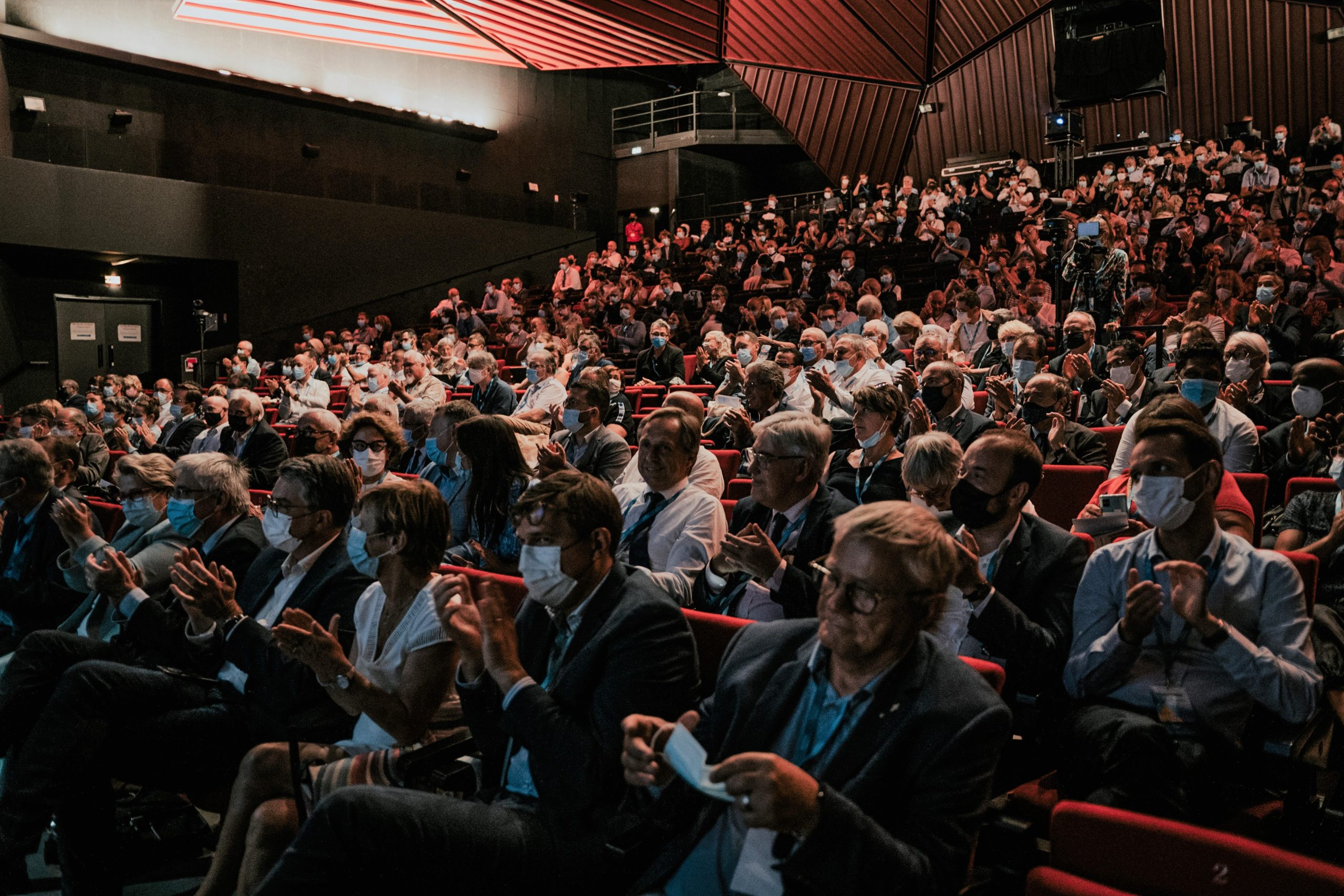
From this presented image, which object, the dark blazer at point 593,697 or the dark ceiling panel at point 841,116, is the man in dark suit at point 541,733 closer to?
the dark blazer at point 593,697

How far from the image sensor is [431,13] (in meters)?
14.7

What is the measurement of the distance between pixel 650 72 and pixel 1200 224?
42.7 ft

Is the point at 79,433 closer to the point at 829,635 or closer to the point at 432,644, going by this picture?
the point at 432,644

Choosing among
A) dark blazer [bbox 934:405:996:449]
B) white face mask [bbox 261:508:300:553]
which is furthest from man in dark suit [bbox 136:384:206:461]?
dark blazer [bbox 934:405:996:449]

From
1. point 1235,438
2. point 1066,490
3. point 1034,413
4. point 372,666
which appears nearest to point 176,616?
point 372,666

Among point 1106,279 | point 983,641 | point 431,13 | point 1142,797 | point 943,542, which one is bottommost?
point 1142,797

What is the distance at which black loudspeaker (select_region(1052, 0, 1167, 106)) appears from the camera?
578 inches

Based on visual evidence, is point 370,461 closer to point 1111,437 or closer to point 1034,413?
point 1034,413

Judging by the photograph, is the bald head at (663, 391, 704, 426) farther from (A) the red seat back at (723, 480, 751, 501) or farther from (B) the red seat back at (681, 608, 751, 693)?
(B) the red seat back at (681, 608, 751, 693)

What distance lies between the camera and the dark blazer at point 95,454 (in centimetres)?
A: 647

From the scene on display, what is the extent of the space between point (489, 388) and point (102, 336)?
32.1 feet

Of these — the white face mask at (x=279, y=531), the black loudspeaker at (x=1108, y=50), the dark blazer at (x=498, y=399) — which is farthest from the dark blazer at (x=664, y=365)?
the black loudspeaker at (x=1108, y=50)

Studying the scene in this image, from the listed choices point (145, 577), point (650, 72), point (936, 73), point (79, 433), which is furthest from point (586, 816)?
point (650, 72)

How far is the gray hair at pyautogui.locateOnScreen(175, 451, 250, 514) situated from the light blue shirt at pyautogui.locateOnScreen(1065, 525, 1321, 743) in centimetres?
228
